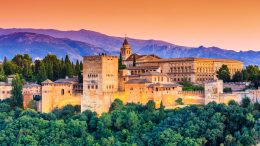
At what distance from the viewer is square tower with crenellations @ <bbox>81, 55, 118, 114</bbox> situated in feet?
112

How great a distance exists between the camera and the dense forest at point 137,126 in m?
27.4

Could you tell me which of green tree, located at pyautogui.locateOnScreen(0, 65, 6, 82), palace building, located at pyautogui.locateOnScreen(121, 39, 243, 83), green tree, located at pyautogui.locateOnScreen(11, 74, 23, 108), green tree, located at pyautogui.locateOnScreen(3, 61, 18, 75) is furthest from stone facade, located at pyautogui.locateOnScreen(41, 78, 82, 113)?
green tree, located at pyautogui.locateOnScreen(3, 61, 18, 75)

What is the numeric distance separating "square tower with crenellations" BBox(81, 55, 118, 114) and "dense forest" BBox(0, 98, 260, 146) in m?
0.72

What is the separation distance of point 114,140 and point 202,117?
17.4 ft

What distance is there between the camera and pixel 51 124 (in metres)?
32.2

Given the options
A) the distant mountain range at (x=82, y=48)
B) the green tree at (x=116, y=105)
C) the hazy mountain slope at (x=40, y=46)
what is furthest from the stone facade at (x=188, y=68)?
the hazy mountain slope at (x=40, y=46)

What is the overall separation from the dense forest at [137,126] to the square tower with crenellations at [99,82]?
0.72 metres

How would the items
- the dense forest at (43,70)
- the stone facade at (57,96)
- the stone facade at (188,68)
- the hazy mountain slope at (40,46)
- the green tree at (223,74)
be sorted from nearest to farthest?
the stone facade at (57,96), the green tree at (223,74), the dense forest at (43,70), the stone facade at (188,68), the hazy mountain slope at (40,46)

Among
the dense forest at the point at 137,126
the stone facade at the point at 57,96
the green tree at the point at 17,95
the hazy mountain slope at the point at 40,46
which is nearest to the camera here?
the dense forest at the point at 137,126

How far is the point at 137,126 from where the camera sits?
31.0 metres

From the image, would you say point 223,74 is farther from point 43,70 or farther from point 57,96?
point 43,70

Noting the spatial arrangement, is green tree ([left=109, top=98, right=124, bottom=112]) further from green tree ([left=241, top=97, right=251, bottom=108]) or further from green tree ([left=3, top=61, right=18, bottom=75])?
green tree ([left=3, top=61, right=18, bottom=75])

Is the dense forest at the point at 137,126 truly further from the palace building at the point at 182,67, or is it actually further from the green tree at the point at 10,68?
the green tree at the point at 10,68

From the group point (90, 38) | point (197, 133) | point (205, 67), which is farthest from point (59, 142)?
point (90, 38)
